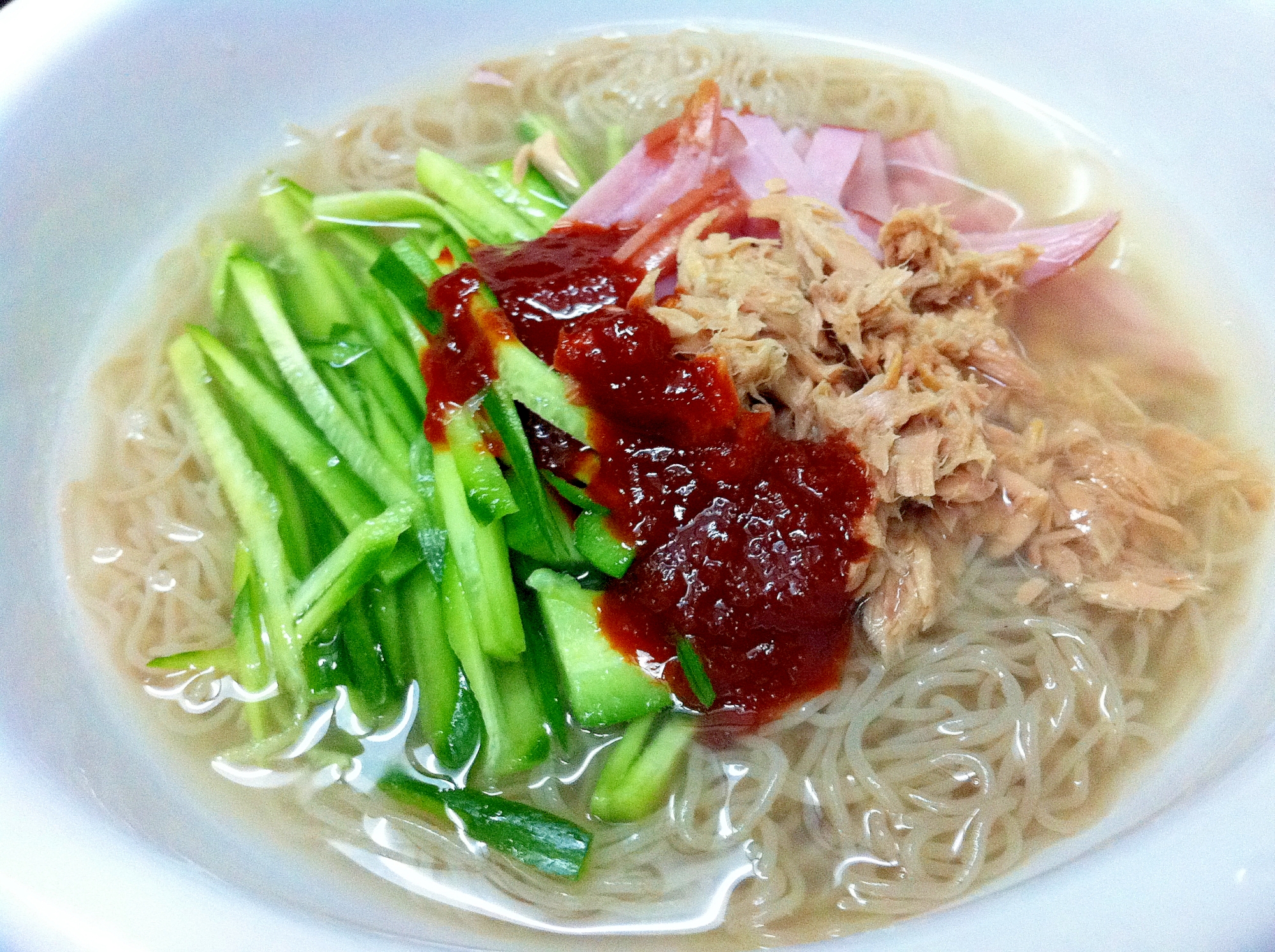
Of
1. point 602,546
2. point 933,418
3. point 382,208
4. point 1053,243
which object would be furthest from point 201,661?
point 1053,243

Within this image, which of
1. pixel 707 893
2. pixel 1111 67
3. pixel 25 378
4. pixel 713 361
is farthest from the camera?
pixel 1111 67

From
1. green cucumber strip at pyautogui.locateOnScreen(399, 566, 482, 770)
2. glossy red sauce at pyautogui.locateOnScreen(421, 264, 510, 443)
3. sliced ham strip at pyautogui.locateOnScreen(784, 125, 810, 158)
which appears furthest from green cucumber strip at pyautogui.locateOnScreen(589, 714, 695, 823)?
sliced ham strip at pyautogui.locateOnScreen(784, 125, 810, 158)

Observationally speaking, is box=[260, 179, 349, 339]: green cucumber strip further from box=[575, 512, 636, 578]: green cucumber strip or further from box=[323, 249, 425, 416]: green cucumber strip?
box=[575, 512, 636, 578]: green cucumber strip

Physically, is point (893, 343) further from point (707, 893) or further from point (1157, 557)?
point (707, 893)

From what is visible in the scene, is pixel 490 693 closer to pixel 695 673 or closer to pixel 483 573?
pixel 483 573

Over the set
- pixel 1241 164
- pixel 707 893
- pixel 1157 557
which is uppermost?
pixel 1241 164

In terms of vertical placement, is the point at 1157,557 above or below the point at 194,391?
below

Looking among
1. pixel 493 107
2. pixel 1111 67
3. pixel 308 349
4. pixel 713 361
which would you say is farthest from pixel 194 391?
pixel 1111 67
